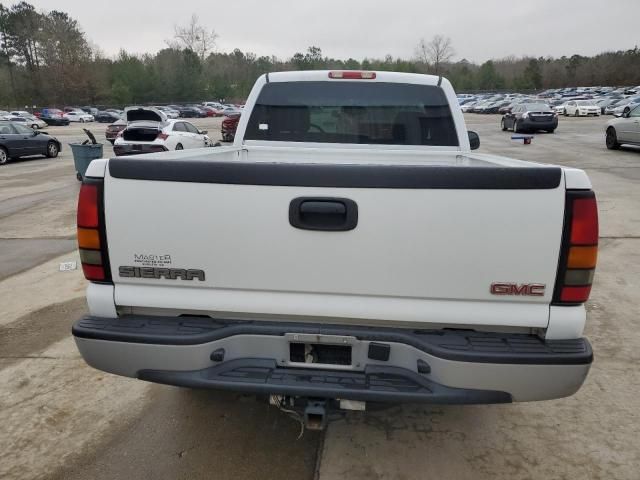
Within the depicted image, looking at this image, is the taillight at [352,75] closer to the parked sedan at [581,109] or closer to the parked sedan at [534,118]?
the parked sedan at [534,118]

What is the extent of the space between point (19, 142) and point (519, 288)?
20.9 metres

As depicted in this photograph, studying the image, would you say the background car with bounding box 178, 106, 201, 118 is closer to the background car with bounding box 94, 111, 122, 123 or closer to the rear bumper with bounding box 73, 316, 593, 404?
the background car with bounding box 94, 111, 122, 123

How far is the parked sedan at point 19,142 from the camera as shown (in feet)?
59.1

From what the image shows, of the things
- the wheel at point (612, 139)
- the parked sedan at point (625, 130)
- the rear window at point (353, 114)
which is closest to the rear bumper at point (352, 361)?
the rear window at point (353, 114)

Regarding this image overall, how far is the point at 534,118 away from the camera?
26.8 m

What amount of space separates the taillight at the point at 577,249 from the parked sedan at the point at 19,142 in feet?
67.9

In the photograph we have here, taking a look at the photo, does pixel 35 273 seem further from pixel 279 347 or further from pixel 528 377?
pixel 528 377

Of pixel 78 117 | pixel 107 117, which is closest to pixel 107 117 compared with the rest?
pixel 107 117

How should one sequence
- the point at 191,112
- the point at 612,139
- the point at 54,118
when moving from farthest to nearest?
the point at 191,112 → the point at 54,118 → the point at 612,139

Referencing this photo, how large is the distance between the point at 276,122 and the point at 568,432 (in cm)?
316

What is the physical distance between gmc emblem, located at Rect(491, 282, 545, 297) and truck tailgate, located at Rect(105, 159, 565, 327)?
15mm

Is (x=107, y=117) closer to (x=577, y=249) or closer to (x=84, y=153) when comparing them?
(x=84, y=153)

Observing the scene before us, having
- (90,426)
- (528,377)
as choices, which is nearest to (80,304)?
(90,426)

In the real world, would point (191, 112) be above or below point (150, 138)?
below
